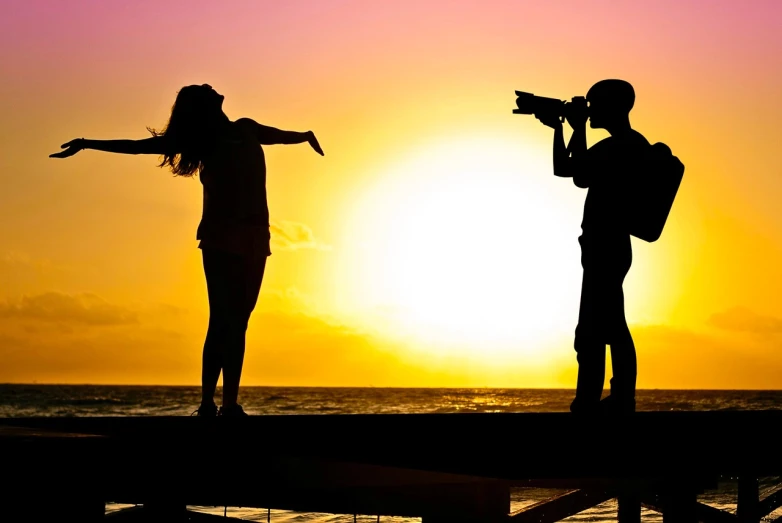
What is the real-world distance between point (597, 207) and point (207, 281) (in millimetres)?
2665

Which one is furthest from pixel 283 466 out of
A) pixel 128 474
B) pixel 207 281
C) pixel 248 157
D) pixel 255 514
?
pixel 255 514

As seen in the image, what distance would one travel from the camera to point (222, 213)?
6680 millimetres

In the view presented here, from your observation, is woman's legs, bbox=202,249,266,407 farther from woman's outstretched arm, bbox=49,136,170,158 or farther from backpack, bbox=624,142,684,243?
backpack, bbox=624,142,684,243

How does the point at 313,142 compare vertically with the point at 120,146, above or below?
above

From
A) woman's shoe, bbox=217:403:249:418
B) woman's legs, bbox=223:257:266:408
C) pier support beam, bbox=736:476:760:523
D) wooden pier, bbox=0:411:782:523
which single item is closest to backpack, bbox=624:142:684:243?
wooden pier, bbox=0:411:782:523

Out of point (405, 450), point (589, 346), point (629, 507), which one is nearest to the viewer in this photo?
point (405, 450)

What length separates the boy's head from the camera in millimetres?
6848

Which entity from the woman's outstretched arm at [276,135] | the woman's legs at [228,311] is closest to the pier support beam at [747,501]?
the woman's outstretched arm at [276,135]

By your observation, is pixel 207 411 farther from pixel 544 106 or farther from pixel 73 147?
pixel 544 106

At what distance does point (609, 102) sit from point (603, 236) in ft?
3.07

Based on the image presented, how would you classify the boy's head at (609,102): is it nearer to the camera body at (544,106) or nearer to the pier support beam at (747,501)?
the camera body at (544,106)

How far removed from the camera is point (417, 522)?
2472cm

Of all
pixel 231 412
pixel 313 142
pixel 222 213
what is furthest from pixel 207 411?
pixel 313 142

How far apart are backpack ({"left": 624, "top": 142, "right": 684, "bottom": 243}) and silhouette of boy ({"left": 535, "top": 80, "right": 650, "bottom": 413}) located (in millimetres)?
66
